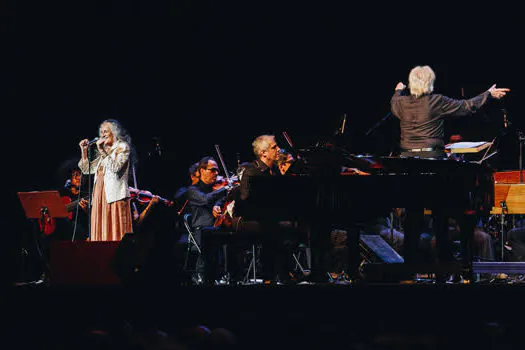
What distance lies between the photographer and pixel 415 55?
9.41 m

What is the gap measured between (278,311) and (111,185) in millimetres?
2909

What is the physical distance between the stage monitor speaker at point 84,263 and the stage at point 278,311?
2.02ft

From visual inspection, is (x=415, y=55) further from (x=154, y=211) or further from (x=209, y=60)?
(x=154, y=211)

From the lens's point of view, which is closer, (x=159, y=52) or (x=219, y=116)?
(x=159, y=52)

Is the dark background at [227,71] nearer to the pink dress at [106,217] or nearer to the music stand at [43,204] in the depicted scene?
the music stand at [43,204]

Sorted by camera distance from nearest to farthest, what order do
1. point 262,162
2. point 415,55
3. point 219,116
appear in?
1. point 262,162
2. point 415,55
3. point 219,116

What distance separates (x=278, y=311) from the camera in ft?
14.3

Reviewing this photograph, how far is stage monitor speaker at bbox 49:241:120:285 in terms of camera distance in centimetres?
521

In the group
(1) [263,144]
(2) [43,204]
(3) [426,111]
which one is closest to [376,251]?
(3) [426,111]

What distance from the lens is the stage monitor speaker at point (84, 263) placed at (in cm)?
521

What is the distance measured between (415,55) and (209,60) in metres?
2.49

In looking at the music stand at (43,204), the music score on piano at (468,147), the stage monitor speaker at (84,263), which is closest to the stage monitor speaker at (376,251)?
the music score on piano at (468,147)

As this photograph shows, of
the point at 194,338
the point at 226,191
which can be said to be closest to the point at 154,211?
the point at 194,338

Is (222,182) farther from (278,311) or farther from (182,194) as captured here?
(278,311)
